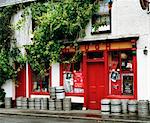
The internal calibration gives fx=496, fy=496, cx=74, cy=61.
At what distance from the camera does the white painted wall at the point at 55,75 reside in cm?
2719

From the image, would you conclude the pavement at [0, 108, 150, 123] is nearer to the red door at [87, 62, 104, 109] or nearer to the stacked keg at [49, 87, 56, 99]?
the red door at [87, 62, 104, 109]

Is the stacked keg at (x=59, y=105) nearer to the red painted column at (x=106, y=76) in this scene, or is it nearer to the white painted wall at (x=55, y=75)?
the white painted wall at (x=55, y=75)

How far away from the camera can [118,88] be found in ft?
81.2

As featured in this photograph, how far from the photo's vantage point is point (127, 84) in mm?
24469

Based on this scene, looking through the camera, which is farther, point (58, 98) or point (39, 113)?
point (58, 98)

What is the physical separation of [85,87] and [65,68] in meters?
1.86

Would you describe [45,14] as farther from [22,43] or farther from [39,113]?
[39,113]

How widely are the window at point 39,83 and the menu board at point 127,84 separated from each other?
5.25m

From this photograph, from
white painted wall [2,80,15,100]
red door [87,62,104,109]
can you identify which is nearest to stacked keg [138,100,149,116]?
red door [87,62,104,109]

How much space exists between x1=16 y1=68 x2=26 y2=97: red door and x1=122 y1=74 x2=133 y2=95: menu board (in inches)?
275

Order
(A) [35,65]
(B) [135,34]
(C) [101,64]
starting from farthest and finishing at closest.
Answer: (A) [35,65], (C) [101,64], (B) [135,34]

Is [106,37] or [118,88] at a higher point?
[106,37]

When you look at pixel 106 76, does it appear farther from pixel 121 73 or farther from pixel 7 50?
pixel 7 50

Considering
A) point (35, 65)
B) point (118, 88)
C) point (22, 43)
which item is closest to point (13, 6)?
point (22, 43)
